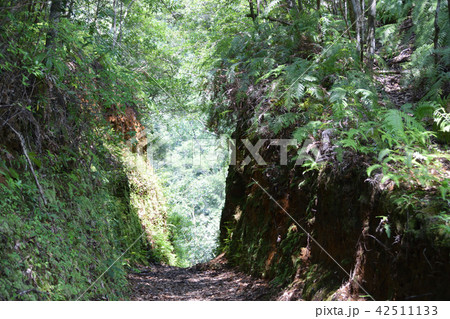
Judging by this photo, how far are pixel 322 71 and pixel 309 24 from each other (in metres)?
1.43

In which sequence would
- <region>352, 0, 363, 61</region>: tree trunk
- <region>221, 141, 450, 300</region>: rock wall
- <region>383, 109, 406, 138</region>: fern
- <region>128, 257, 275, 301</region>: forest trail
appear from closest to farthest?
<region>221, 141, 450, 300</region>: rock wall < <region>383, 109, 406, 138</region>: fern < <region>128, 257, 275, 301</region>: forest trail < <region>352, 0, 363, 61</region>: tree trunk

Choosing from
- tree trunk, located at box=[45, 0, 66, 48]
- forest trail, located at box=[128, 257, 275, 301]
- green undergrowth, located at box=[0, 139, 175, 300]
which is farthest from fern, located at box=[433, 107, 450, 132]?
tree trunk, located at box=[45, 0, 66, 48]

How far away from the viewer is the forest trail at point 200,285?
17.3 feet

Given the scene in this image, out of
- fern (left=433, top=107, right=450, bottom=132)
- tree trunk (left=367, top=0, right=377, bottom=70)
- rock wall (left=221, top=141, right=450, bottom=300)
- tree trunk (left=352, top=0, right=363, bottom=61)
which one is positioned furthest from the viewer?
tree trunk (left=367, top=0, right=377, bottom=70)

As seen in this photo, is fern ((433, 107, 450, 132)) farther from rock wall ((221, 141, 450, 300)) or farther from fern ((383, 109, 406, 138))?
rock wall ((221, 141, 450, 300))

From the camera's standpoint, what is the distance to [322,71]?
5.54 metres

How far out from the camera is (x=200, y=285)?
21.1 feet

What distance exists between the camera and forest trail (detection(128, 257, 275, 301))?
17.3ft

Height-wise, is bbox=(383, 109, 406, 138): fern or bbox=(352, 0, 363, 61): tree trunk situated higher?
bbox=(352, 0, 363, 61): tree trunk

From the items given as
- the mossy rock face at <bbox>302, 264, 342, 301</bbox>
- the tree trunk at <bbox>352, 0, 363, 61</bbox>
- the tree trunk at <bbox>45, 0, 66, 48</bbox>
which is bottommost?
the mossy rock face at <bbox>302, 264, 342, 301</bbox>

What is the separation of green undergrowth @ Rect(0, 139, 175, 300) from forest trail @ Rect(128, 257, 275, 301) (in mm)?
627

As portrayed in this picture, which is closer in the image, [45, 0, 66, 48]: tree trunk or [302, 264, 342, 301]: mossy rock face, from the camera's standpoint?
[302, 264, 342, 301]: mossy rock face

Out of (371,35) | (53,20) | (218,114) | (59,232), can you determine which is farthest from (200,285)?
(371,35)
